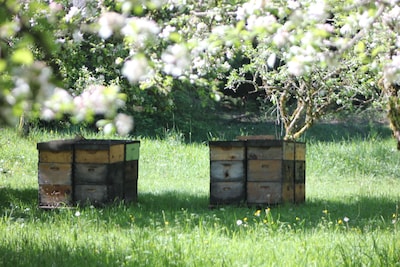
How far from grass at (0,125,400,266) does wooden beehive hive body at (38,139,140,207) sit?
21 centimetres

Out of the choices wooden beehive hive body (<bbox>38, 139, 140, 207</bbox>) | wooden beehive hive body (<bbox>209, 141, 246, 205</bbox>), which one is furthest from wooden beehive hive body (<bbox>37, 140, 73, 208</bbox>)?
wooden beehive hive body (<bbox>209, 141, 246, 205</bbox>)

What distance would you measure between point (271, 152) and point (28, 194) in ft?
9.96

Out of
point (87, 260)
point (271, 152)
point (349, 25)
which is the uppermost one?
point (349, 25)

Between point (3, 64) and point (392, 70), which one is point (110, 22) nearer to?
point (3, 64)

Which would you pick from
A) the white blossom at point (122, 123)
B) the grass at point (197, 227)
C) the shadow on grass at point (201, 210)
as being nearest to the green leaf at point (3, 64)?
the white blossom at point (122, 123)

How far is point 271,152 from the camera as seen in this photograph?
7.51m

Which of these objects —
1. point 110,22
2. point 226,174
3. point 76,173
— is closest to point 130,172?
point 76,173

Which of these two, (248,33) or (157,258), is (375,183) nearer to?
(157,258)

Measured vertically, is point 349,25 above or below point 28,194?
above

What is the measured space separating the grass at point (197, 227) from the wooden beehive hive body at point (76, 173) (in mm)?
214

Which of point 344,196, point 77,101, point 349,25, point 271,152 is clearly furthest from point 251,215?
point 77,101

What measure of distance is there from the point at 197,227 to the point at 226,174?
203 centimetres

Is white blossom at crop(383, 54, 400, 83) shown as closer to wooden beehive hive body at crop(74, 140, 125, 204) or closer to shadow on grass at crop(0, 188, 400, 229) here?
shadow on grass at crop(0, 188, 400, 229)

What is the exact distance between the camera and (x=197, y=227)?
5.63m
